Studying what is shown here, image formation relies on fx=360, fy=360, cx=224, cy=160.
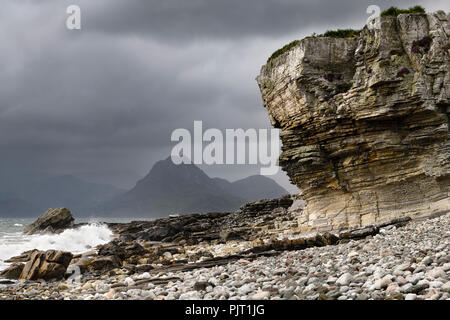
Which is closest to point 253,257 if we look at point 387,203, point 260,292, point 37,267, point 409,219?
point 260,292

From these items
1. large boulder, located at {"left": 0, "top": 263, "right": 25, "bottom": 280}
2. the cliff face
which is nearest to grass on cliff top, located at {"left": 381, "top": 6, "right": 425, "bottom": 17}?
the cliff face

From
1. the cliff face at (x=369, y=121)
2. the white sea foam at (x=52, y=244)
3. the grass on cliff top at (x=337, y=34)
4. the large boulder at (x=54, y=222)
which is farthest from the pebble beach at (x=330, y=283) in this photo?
the large boulder at (x=54, y=222)

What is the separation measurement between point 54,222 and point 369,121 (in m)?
65.8

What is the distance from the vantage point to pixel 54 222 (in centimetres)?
7181

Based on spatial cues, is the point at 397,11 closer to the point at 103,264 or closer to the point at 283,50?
the point at 283,50

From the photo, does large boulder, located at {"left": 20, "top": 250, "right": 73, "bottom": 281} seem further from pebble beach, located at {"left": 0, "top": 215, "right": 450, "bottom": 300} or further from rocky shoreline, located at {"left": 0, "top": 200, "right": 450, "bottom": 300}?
pebble beach, located at {"left": 0, "top": 215, "right": 450, "bottom": 300}

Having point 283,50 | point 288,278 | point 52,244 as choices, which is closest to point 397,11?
point 283,50

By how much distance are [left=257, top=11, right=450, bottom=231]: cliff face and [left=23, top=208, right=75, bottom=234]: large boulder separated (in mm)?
57202

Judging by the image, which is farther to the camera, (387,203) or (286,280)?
(387,203)

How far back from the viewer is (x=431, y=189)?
23859mm

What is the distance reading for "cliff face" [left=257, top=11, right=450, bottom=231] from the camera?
2414 cm

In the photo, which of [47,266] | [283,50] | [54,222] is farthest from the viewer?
[54,222]
